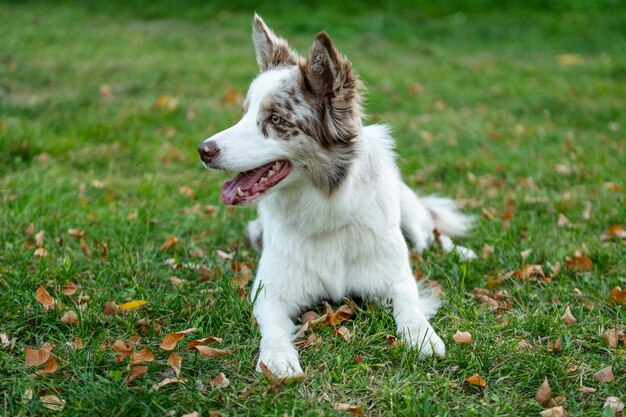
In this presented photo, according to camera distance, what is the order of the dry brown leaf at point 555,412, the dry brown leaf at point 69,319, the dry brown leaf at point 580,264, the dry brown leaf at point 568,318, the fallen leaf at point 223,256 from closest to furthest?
the dry brown leaf at point 555,412
the dry brown leaf at point 69,319
the dry brown leaf at point 568,318
the dry brown leaf at point 580,264
the fallen leaf at point 223,256

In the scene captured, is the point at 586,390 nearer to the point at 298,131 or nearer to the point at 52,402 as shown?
the point at 298,131

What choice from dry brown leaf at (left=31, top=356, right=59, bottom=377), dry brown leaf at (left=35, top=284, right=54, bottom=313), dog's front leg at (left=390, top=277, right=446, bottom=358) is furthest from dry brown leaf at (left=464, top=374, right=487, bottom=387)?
dry brown leaf at (left=35, top=284, right=54, bottom=313)

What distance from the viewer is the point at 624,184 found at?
18.8 feet

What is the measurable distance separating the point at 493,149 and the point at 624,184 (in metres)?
1.71

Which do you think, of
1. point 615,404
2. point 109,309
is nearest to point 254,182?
point 109,309

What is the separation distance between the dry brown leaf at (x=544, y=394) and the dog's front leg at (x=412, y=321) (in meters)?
0.50

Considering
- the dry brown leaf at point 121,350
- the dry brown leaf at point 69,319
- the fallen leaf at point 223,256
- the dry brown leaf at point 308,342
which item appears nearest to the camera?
the dry brown leaf at point 121,350

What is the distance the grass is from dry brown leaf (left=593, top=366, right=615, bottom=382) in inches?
1.4

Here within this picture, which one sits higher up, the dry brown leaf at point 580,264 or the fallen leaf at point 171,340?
the fallen leaf at point 171,340

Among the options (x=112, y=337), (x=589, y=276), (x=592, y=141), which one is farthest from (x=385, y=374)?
(x=592, y=141)

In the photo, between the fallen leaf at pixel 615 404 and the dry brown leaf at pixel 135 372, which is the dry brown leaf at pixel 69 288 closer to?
the dry brown leaf at pixel 135 372

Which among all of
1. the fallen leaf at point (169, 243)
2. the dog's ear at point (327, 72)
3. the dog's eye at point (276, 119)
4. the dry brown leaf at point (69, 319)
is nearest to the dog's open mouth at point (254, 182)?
the dog's eye at point (276, 119)

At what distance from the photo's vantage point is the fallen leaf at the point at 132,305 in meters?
3.53

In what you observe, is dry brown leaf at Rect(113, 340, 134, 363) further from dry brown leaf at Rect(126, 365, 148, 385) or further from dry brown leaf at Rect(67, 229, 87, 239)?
dry brown leaf at Rect(67, 229, 87, 239)
